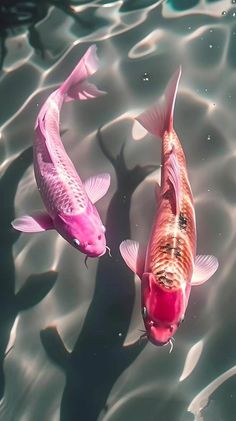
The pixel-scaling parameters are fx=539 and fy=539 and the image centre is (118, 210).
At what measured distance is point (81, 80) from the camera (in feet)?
15.2

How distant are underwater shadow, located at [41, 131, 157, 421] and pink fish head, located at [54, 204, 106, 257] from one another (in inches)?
28.8

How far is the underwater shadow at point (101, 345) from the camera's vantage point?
3.99 meters

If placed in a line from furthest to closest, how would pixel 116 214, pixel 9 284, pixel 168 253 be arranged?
1. pixel 116 214
2. pixel 9 284
3. pixel 168 253

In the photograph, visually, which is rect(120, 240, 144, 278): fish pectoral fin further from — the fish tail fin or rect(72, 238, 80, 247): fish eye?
the fish tail fin

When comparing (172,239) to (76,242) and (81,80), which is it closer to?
(76,242)

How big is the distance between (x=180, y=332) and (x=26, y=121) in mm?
2627

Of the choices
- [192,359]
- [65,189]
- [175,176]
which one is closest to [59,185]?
[65,189]

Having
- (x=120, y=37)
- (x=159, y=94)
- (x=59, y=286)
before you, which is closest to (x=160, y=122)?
(x=159, y=94)

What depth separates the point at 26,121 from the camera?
5.39m

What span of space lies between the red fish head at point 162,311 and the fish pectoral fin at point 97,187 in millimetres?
1112

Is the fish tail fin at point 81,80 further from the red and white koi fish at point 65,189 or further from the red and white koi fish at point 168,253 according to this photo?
the red and white koi fish at point 168,253

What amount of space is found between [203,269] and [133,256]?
0.51 m

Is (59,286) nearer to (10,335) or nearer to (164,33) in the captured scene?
(10,335)

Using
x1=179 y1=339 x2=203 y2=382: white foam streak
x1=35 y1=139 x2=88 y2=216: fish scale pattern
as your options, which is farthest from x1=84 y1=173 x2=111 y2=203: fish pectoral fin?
x1=179 y1=339 x2=203 y2=382: white foam streak
